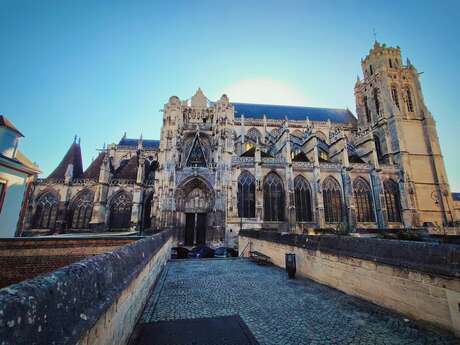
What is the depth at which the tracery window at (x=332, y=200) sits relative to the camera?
71.2 feet

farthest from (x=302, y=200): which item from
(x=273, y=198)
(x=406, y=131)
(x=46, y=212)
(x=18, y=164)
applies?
(x=46, y=212)

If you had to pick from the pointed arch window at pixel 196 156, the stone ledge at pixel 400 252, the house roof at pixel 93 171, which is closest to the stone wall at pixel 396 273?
the stone ledge at pixel 400 252

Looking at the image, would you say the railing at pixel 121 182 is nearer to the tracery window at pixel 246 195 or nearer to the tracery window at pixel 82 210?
the tracery window at pixel 82 210

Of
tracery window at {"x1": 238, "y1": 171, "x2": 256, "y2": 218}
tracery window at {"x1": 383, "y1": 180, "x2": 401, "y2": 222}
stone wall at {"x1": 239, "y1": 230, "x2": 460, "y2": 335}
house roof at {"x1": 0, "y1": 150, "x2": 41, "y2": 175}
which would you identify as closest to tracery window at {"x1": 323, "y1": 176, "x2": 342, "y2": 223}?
tracery window at {"x1": 383, "y1": 180, "x2": 401, "y2": 222}

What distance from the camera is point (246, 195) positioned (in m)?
20.4

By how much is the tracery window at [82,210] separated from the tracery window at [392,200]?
3391 cm

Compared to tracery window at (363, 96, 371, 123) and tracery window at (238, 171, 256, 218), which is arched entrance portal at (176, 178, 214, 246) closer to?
tracery window at (238, 171, 256, 218)

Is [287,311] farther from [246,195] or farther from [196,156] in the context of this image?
[196,156]

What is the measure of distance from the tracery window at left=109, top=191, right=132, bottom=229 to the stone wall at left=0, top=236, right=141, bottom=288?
1502cm

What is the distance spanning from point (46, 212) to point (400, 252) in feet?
98.5

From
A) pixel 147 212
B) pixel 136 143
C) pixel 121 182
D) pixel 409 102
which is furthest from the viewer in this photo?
pixel 136 143

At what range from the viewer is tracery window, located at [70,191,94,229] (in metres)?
22.4

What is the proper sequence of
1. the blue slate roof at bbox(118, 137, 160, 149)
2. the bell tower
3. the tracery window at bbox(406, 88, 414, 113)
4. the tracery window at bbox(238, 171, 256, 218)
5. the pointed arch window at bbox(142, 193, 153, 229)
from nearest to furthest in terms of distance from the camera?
the tracery window at bbox(238, 171, 256, 218)
the pointed arch window at bbox(142, 193, 153, 229)
the bell tower
the tracery window at bbox(406, 88, 414, 113)
the blue slate roof at bbox(118, 137, 160, 149)

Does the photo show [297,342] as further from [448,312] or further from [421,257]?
[421,257]
